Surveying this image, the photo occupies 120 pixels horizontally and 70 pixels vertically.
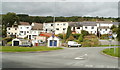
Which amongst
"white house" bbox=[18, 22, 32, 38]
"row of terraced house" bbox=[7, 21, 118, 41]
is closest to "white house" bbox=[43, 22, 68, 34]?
"row of terraced house" bbox=[7, 21, 118, 41]

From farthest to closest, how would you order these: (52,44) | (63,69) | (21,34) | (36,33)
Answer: (21,34)
(36,33)
(52,44)
(63,69)

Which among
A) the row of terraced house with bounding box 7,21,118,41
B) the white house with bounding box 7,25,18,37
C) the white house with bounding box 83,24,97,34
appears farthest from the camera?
the white house with bounding box 7,25,18,37

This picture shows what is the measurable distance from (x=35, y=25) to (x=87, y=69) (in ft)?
230

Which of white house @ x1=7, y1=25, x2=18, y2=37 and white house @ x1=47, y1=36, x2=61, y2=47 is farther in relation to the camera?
white house @ x1=7, y1=25, x2=18, y2=37

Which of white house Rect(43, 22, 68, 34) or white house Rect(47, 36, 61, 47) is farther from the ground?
white house Rect(43, 22, 68, 34)

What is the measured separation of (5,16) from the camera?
96750 millimetres

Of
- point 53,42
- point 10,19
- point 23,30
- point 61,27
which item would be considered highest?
point 10,19

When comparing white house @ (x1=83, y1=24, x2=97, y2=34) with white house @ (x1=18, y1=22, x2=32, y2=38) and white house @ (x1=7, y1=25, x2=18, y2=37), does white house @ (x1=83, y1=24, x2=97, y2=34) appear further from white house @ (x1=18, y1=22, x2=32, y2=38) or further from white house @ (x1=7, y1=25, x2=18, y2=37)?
white house @ (x1=7, y1=25, x2=18, y2=37)

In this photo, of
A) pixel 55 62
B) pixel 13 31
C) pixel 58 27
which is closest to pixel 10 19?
pixel 13 31

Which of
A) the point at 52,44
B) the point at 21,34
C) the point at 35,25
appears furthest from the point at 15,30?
the point at 52,44

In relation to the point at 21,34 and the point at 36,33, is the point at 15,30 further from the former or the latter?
the point at 36,33

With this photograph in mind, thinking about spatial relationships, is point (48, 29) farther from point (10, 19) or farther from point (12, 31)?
point (10, 19)

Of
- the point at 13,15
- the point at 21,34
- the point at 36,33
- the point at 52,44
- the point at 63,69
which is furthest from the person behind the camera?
the point at 13,15

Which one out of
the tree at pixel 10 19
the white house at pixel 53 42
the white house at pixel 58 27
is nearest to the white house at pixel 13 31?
the tree at pixel 10 19
